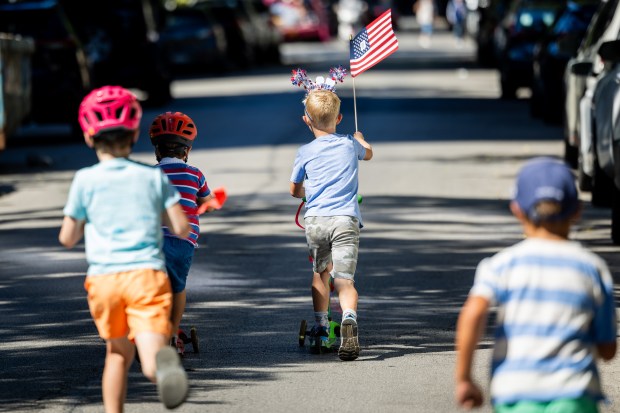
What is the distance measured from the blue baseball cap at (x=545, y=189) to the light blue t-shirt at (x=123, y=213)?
1.63 meters

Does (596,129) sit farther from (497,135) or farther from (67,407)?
(497,135)

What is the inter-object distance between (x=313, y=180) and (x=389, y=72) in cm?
3030

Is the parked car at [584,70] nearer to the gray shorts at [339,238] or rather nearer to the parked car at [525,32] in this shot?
the gray shorts at [339,238]

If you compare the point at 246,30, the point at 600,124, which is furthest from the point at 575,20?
the point at 246,30

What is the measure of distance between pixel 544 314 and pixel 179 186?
314cm

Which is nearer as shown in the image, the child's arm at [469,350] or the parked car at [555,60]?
the child's arm at [469,350]

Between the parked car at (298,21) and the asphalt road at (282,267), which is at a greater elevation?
the asphalt road at (282,267)

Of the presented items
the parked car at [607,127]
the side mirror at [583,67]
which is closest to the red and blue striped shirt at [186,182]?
the parked car at [607,127]

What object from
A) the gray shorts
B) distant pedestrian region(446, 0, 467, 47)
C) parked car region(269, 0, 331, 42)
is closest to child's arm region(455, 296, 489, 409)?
the gray shorts

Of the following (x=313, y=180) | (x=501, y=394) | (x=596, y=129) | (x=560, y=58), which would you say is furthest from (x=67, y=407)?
(x=560, y=58)

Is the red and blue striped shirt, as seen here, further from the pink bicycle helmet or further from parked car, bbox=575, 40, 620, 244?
parked car, bbox=575, 40, 620, 244

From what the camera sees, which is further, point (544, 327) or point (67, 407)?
point (67, 407)

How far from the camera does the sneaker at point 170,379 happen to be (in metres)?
5.26

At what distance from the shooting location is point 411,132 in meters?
22.0
